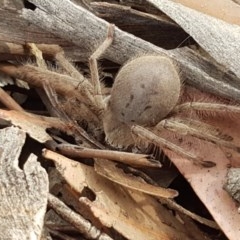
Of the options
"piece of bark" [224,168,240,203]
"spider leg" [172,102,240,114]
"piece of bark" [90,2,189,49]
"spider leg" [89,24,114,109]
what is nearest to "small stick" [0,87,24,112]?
"spider leg" [89,24,114,109]

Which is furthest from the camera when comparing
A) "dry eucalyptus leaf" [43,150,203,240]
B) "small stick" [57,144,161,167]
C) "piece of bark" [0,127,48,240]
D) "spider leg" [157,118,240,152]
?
"spider leg" [157,118,240,152]

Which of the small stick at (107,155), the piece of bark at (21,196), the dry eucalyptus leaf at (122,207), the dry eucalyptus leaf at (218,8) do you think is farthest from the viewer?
the dry eucalyptus leaf at (218,8)

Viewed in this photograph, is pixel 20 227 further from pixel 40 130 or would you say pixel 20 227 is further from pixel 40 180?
pixel 40 130

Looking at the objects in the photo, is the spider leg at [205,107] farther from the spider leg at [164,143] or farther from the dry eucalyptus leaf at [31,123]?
the dry eucalyptus leaf at [31,123]

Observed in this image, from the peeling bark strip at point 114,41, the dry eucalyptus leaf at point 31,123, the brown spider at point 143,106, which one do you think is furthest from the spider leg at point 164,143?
the dry eucalyptus leaf at point 31,123

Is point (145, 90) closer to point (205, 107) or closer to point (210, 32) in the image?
point (205, 107)

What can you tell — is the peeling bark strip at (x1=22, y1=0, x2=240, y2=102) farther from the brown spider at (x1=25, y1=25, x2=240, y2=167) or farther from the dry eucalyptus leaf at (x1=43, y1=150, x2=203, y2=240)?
the dry eucalyptus leaf at (x1=43, y1=150, x2=203, y2=240)
